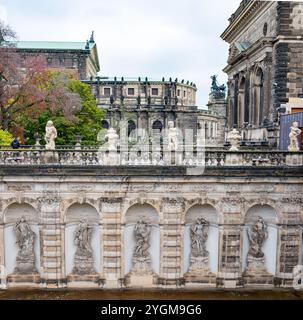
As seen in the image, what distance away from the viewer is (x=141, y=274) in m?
19.3

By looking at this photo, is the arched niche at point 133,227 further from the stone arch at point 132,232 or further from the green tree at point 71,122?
the green tree at point 71,122

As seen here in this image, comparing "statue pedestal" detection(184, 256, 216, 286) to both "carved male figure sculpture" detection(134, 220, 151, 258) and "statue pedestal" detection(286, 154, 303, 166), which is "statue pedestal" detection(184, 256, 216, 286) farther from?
"statue pedestal" detection(286, 154, 303, 166)

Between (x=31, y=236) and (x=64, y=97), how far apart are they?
16024 millimetres

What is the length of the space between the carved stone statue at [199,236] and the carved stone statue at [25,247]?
715cm

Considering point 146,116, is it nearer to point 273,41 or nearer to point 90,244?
point 273,41

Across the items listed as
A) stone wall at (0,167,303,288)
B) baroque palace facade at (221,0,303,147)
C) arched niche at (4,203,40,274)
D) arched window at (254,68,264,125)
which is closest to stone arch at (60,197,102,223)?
stone wall at (0,167,303,288)

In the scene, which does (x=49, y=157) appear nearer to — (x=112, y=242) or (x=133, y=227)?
(x=112, y=242)

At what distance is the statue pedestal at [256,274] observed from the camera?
1942 cm

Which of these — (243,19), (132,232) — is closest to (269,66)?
(243,19)

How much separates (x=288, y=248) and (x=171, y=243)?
5233 mm

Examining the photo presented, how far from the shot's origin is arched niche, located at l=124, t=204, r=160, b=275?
62.8 ft

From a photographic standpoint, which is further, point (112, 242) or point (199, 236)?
point (199, 236)

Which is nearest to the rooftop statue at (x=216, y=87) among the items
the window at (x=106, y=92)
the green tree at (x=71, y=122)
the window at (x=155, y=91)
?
the window at (x=155, y=91)
